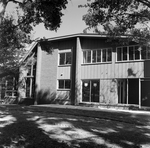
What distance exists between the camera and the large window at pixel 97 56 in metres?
19.4

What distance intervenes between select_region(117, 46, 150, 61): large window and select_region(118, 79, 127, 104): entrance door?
80.9 inches

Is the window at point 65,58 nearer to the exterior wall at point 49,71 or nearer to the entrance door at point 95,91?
the exterior wall at point 49,71

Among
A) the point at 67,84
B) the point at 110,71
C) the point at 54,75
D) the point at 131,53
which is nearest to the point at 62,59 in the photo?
the point at 54,75

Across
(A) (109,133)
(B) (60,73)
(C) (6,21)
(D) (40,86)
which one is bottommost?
(A) (109,133)

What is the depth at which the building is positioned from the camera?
1769cm

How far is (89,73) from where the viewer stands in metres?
20.3

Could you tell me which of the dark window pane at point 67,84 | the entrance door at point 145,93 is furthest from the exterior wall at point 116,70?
the dark window pane at point 67,84

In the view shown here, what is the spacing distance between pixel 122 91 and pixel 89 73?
3.68 meters

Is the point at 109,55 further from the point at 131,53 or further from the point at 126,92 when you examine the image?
the point at 126,92

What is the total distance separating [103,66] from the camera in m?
19.5

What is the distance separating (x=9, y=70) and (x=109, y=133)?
15705 mm

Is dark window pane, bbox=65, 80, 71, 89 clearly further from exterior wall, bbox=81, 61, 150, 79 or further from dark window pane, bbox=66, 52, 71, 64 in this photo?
dark window pane, bbox=66, 52, 71, 64

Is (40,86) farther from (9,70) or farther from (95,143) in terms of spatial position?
(95,143)

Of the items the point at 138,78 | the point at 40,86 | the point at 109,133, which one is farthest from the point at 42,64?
the point at 109,133
